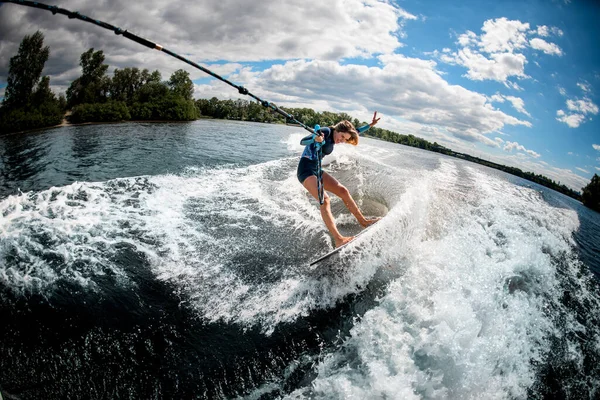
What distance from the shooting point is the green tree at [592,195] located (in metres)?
45.6

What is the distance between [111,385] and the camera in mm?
2691

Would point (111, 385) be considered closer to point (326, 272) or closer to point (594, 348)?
point (326, 272)

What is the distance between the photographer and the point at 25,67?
1005cm

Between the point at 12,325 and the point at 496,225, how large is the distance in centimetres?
1132

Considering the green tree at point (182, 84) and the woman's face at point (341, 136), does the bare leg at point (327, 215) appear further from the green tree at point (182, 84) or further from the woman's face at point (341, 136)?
the green tree at point (182, 84)

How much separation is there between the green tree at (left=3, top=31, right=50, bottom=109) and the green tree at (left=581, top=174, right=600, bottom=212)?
70.3 m

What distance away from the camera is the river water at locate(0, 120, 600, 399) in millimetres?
2924

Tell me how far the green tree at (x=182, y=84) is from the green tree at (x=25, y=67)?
53.4m

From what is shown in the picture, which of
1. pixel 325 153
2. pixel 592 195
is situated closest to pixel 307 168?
pixel 325 153

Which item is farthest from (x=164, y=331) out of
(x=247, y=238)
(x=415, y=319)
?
(x=415, y=319)

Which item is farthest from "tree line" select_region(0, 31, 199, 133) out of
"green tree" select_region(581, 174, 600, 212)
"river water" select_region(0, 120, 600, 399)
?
"green tree" select_region(581, 174, 600, 212)

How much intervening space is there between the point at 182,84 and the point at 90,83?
33412 mm

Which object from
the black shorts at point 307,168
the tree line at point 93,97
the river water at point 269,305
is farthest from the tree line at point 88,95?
the black shorts at point 307,168

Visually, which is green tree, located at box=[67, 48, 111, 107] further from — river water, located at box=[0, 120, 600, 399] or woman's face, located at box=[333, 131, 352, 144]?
woman's face, located at box=[333, 131, 352, 144]
